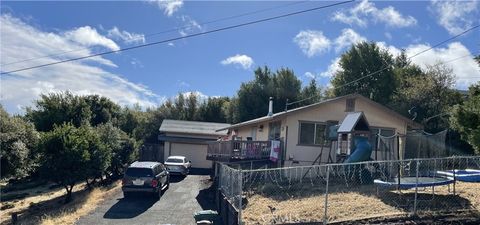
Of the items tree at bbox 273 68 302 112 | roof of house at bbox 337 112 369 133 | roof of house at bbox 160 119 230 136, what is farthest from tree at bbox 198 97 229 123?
roof of house at bbox 337 112 369 133

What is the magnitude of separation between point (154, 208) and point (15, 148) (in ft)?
23.1

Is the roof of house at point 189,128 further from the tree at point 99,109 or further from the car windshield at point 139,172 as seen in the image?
the car windshield at point 139,172

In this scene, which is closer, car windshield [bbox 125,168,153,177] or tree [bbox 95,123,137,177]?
car windshield [bbox 125,168,153,177]

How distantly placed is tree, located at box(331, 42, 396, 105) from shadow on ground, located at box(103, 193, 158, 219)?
25905 millimetres

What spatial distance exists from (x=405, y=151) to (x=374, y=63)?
2214 centimetres

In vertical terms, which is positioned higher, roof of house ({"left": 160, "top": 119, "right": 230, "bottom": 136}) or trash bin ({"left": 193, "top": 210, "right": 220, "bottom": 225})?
roof of house ({"left": 160, "top": 119, "right": 230, "bottom": 136})

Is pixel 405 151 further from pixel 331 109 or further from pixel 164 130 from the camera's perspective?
pixel 164 130

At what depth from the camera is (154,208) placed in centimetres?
1670

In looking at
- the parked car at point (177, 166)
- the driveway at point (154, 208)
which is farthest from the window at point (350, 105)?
the parked car at point (177, 166)

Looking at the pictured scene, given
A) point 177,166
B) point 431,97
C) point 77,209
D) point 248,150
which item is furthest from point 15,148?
point 431,97

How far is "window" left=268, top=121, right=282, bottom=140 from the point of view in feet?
71.1

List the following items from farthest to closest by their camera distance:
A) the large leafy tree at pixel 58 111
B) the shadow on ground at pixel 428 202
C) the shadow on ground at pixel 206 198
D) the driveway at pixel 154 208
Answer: the large leafy tree at pixel 58 111
the shadow on ground at pixel 206 198
the driveway at pixel 154 208
the shadow on ground at pixel 428 202

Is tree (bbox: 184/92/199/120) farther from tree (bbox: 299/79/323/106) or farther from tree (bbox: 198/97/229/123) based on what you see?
tree (bbox: 299/79/323/106)

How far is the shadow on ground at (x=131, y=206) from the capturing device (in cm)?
1545
